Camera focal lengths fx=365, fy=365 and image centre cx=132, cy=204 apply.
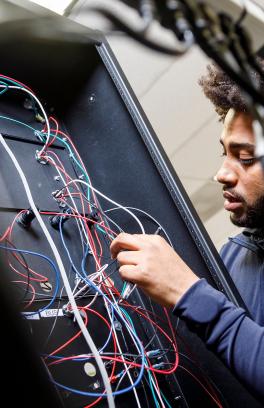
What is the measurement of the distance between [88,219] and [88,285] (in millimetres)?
164

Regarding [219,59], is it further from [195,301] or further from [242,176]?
[242,176]

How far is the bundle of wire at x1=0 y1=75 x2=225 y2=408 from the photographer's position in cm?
66

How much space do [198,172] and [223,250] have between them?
1999mm

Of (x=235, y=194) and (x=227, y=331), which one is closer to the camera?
(x=227, y=331)

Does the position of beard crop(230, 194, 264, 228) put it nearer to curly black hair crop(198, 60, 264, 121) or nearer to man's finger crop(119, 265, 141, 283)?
curly black hair crop(198, 60, 264, 121)

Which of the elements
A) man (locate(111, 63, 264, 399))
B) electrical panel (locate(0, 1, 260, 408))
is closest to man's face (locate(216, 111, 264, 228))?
electrical panel (locate(0, 1, 260, 408))

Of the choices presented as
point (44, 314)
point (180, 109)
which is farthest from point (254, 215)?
point (180, 109)

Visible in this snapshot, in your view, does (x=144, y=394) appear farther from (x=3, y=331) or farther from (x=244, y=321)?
(x=3, y=331)

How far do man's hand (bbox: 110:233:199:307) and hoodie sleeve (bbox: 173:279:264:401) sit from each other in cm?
3

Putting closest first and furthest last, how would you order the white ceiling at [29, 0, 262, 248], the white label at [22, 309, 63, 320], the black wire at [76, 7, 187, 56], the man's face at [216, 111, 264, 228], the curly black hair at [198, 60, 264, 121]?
1. the black wire at [76, 7, 187, 56]
2. the white label at [22, 309, 63, 320]
3. the man's face at [216, 111, 264, 228]
4. the curly black hair at [198, 60, 264, 121]
5. the white ceiling at [29, 0, 262, 248]

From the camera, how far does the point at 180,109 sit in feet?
8.39

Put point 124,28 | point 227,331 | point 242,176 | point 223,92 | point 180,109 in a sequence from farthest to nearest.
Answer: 1. point 180,109
2. point 223,92
3. point 242,176
4. point 227,331
5. point 124,28

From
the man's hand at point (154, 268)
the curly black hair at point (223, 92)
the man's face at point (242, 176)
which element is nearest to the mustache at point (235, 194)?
the man's face at point (242, 176)

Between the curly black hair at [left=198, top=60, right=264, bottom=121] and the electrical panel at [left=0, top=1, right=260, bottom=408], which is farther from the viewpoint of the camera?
the curly black hair at [left=198, top=60, right=264, bottom=121]
